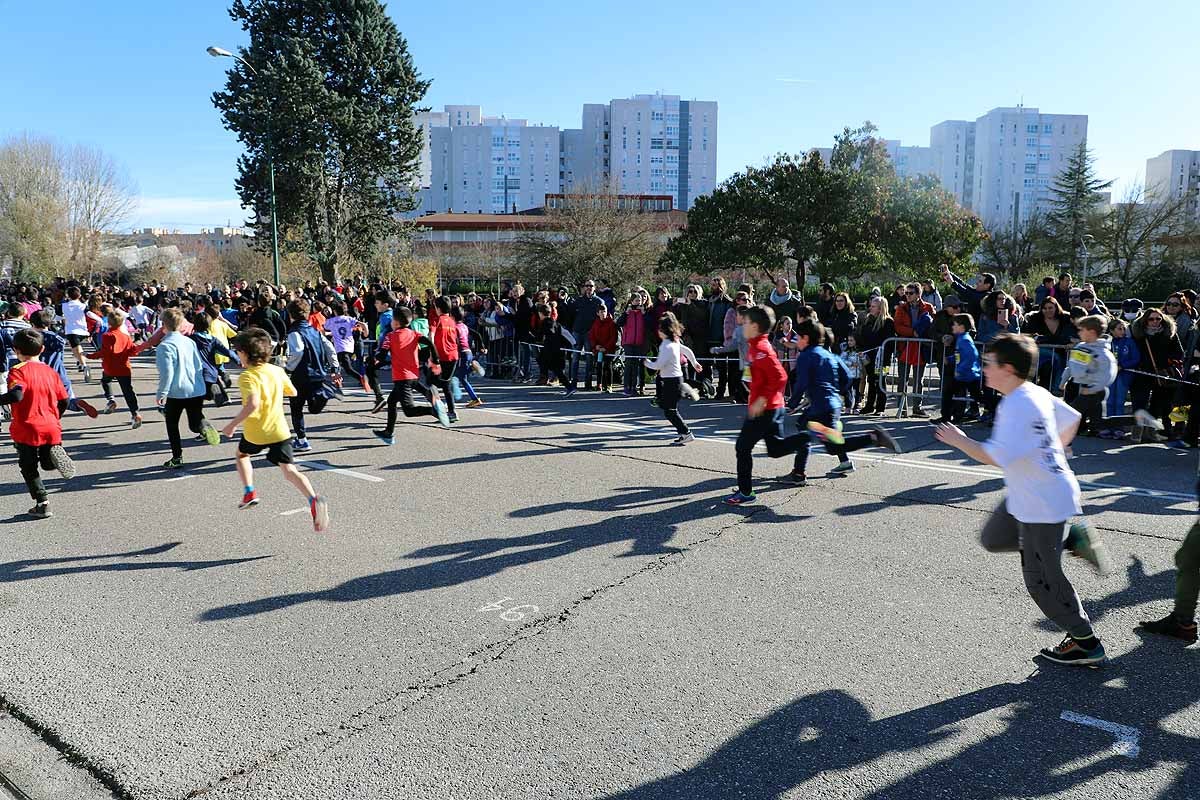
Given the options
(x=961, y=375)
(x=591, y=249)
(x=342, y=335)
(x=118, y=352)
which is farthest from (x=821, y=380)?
(x=591, y=249)

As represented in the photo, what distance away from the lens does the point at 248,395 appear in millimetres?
6809

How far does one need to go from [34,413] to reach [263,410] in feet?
6.41

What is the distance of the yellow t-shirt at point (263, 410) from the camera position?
22.4 ft

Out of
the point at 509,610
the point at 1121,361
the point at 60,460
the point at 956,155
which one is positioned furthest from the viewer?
the point at 956,155

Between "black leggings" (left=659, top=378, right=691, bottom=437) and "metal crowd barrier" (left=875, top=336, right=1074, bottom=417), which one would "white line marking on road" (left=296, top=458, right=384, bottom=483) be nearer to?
"black leggings" (left=659, top=378, right=691, bottom=437)

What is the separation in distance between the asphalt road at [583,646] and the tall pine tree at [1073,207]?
144 ft

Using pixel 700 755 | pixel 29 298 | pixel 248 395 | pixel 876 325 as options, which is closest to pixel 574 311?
pixel 876 325

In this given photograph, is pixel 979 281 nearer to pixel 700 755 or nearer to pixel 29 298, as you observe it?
pixel 700 755

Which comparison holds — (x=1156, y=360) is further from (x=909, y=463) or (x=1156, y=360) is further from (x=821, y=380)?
(x=821, y=380)

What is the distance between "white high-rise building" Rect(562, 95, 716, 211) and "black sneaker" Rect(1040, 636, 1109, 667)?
135 metres

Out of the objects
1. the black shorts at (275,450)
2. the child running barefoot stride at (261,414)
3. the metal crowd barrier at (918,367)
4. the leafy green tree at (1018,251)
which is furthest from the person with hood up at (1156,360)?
the leafy green tree at (1018,251)

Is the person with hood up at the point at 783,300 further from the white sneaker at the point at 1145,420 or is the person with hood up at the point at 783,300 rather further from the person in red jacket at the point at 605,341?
the white sneaker at the point at 1145,420

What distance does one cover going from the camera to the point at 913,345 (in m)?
12.4

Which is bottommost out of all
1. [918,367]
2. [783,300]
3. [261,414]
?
[261,414]
